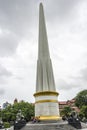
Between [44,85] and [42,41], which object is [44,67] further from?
[42,41]

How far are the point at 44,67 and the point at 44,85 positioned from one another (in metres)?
2.68

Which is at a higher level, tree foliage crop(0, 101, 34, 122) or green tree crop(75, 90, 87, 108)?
green tree crop(75, 90, 87, 108)

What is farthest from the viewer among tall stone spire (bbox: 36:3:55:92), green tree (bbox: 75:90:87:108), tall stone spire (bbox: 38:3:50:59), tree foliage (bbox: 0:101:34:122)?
green tree (bbox: 75:90:87:108)

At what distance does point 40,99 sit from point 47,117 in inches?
99.0

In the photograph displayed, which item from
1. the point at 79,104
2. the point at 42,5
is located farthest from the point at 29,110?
the point at 42,5

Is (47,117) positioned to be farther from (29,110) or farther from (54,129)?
(29,110)

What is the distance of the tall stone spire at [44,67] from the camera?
27.4 m

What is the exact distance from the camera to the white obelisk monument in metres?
25.7

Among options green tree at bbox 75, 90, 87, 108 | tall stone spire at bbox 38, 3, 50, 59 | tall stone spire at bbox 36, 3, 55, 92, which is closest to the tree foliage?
green tree at bbox 75, 90, 87, 108

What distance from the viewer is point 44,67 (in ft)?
92.4

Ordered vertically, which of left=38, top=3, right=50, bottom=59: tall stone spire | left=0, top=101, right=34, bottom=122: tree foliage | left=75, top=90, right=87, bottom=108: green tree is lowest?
left=0, top=101, right=34, bottom=122: tree foliage

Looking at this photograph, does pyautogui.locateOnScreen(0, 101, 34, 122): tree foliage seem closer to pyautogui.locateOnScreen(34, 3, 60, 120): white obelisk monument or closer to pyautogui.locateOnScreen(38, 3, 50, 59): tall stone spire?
pyautogui.locateOnScreen(34, 3, 60, 120): white obelisk monument

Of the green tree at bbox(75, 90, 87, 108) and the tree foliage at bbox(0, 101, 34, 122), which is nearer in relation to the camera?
the tree foliage at bbox(0, 101, 34, 122)

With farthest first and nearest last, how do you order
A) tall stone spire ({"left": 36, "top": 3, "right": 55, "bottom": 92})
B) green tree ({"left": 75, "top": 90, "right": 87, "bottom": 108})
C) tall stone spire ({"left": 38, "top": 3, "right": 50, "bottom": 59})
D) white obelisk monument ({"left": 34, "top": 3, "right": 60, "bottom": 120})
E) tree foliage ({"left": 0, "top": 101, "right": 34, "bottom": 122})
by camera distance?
1. green tree ({"left": 75, "top": 90, "right": 87, "bottom": 108})
2. tree foliage ({"left": 0, "top": 101, "right": 34, "bottom": 122})
3. tall stone spire ({"left": 38, "top": 3, "right": 50, "bottom": 59})
4. tall stone spire ({"left": 36, "top": 3, "right": 55, "bottom": 92})
5. white obelisk monument ({"left": 34, "top": 3, "right": 60, "bottom": 120})
